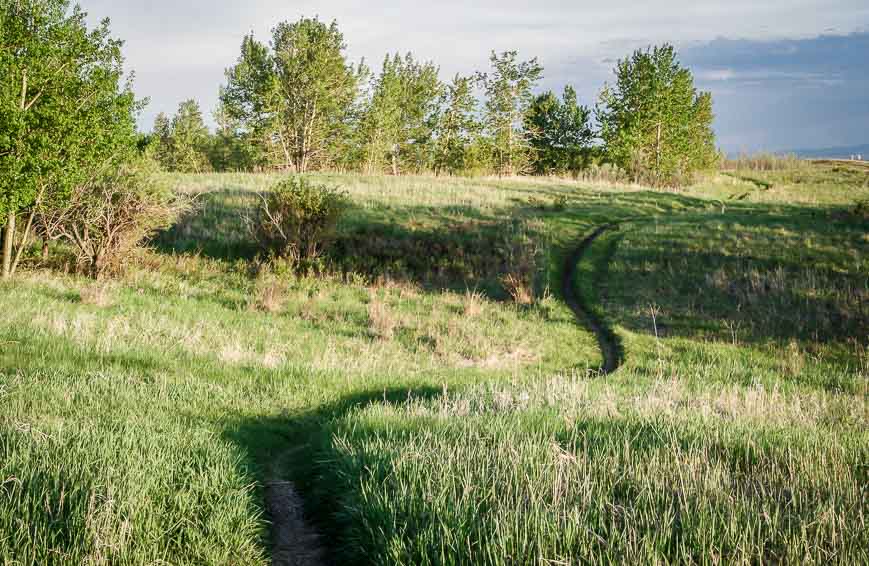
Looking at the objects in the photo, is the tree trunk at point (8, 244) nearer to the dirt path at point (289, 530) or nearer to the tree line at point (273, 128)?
the tree line at point (273, 128)

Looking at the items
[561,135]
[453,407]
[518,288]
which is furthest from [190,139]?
[453,407]

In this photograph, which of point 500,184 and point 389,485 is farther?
point 500,184

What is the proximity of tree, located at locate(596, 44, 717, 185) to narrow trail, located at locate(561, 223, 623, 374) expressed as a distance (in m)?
24.8

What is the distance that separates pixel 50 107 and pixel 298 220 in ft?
31.8

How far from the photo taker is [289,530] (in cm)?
576

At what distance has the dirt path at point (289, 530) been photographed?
17.4 feet

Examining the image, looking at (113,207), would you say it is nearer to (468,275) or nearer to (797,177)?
(468,275)

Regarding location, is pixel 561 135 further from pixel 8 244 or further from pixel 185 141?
pixel 8 244

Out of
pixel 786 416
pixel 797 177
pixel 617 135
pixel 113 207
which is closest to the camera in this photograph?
pixel 786 416

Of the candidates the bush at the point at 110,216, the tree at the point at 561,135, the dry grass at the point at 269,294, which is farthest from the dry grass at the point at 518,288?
the tree at the point at 561,135

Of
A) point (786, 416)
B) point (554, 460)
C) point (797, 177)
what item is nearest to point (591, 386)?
point (786, 416)

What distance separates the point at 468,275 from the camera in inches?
925

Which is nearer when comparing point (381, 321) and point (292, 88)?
point (381, 321)

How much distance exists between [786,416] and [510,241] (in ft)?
56.5
